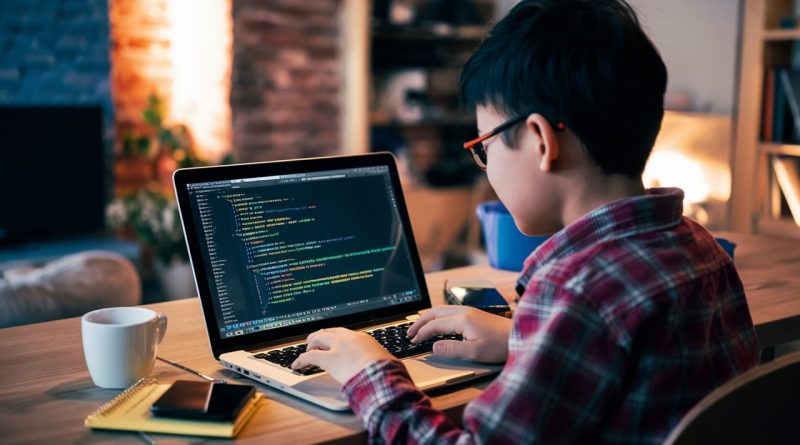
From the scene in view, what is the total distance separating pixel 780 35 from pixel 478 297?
268 cm

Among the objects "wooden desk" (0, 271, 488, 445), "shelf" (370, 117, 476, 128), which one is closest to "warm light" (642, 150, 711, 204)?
"shelf" (370, 117, 476, 128)

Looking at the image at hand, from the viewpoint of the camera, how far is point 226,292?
1275 mm

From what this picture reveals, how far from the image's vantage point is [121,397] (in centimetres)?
107

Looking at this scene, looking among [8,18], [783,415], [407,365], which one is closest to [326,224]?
[407,365]

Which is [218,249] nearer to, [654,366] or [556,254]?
[556,254]

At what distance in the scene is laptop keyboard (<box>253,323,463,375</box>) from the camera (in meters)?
1.21

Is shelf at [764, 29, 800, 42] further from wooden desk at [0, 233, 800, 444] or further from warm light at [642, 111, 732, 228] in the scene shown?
wooden desk at [0, 233, 800, 444]

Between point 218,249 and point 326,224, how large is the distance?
0.62 ft

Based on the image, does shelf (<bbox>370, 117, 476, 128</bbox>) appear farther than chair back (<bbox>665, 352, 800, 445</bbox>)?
Yes

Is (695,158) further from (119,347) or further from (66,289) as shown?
(119,347)

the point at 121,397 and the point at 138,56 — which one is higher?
the point at 138,56

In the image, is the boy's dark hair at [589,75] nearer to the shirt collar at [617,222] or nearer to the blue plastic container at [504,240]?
the shirt collar at [617,222]

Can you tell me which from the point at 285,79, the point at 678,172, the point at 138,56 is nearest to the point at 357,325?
the point at 678,172

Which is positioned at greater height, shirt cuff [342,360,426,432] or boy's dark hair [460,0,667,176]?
boy's dark hair [460,0,667,176]
